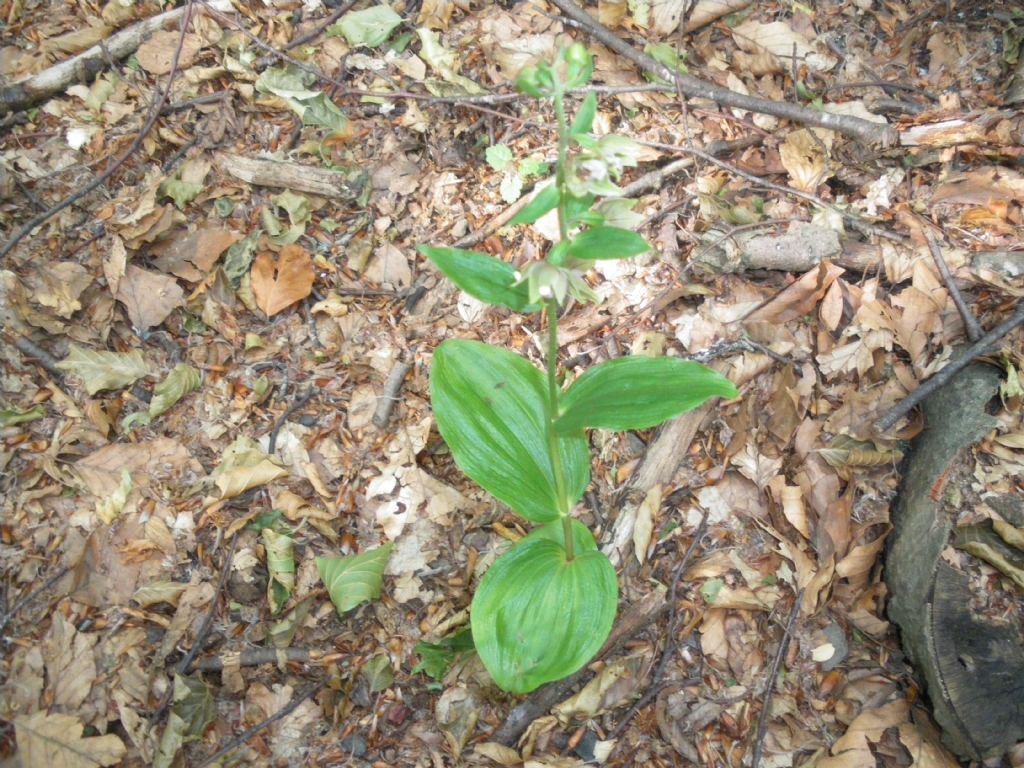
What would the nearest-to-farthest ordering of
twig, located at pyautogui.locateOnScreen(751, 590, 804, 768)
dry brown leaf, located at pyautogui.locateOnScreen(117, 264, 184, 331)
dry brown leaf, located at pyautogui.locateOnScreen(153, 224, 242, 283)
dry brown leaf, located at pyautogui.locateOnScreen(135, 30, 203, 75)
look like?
1. twig, located at pyautogui.locateOnScreen(751, 590, 804, 768)
2. dry brown leaf, located at pyautogui.locateOnScreen(117, 264, 184, 331)
3. dry brown leaf, located at pyautogui.locateOnScreen(153, 224, 242, 283)
4. dry brown leaf, located at pyautogui.locateOnScreen(135, 30, 203, 75)

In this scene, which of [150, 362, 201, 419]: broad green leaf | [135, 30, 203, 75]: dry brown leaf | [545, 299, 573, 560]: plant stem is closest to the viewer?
[545, 299, 573, 560]: plant stem

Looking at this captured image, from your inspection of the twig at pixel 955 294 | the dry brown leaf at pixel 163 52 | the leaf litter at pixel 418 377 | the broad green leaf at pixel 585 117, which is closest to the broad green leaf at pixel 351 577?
the leaf litter at pixel 418 377

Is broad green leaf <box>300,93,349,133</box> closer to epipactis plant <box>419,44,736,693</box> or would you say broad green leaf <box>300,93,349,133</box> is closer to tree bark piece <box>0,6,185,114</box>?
tree bark piece <box>0,6,185,114</box>

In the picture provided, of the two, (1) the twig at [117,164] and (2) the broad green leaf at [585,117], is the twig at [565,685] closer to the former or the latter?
(2) the broad green leaf at [585,117]

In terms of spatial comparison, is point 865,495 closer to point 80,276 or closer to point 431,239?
point 431,239

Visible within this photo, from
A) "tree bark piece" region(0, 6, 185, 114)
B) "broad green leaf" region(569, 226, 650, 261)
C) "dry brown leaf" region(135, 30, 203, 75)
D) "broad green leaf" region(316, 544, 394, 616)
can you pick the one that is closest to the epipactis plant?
"broad green leaf" region(569, 226, 650, 261)

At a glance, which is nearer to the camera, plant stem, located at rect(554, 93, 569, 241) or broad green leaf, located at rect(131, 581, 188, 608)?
plant stem, located at rect(554, 93, 569, 241)

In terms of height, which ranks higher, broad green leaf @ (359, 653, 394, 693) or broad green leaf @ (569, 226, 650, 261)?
broad green leaf @ (569, 226, 650, 261)
